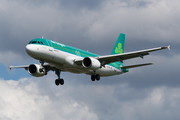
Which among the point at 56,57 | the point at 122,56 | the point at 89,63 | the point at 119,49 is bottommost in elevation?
the point at 89,63

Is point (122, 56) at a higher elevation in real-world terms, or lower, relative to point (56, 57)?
higher

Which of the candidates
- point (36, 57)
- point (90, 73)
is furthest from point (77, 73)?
point (36, 57)

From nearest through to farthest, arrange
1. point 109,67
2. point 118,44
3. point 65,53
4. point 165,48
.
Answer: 1. point 165,48
2. point 65,53
3. point 109,67
4. point 118,44

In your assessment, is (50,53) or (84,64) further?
(84,64)

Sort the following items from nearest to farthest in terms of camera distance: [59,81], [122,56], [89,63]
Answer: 1. [89,63]
2. [122,56]
3. [59,81]

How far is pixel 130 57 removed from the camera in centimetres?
4650

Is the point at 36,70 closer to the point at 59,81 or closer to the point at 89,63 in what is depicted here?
the point at 59,81

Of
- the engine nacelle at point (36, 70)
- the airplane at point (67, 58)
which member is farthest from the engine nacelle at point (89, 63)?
the engine nacelle at point (36, 70)

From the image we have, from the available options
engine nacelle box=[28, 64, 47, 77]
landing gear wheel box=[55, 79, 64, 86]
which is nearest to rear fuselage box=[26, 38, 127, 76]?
engine nacelle box=[28, 64, 47, 77]

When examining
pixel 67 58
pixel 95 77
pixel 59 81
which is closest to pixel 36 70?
pixel 67 58

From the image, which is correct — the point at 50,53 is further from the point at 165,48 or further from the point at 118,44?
the point at 118,44

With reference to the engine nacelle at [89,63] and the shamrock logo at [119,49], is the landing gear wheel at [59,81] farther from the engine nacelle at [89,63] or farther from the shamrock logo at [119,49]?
the shamrock logo at [119,49]

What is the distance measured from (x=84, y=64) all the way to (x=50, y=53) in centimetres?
538

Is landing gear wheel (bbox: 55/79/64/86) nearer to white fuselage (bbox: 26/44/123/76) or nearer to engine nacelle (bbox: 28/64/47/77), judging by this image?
white fuselage (bbox: 26/44/123/76)
